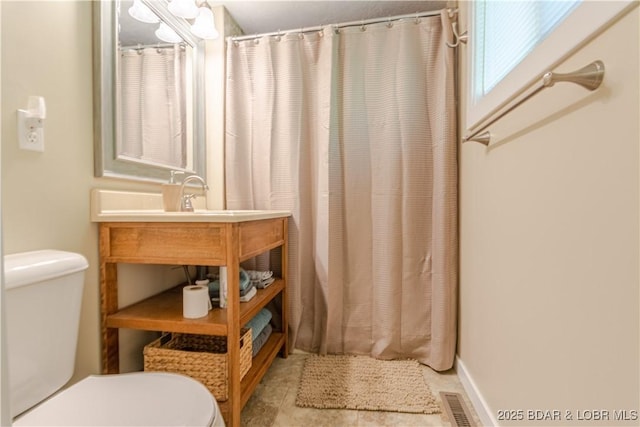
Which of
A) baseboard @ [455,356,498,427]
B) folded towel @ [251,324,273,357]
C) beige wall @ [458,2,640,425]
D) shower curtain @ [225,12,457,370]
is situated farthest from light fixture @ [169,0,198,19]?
baseboard @ [455,356,498,427]

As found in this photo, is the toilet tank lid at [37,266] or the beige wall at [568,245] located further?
the toilet tank lid at [37,266]

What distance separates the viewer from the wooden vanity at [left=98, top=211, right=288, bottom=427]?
3.48 ft

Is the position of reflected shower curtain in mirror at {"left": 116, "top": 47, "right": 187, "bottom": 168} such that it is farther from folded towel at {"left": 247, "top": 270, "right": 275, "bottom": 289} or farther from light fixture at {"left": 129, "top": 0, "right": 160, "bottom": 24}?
folded towel at {"left": 247, "top": 270, "right": 275, "bottom": 289}

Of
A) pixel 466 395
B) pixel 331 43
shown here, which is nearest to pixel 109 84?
pixel 331 43

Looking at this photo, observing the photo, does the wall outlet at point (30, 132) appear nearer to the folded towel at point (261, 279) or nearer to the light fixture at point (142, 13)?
the light fixture at point (142, 13)

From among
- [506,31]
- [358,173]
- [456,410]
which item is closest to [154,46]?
[358,173]

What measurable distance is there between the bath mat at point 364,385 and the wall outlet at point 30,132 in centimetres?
136

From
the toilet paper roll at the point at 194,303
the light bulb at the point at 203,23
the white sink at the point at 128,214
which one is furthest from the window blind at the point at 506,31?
the toilet paper roll at the point at 194,303

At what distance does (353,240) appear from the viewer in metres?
1.73

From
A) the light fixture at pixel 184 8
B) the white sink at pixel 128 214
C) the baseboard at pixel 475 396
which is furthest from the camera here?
the light fixture at pixel 184 8

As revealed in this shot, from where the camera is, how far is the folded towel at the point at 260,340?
143 cm

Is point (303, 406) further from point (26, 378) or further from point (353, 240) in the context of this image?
point (26, 378)

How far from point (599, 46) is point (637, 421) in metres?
0.72

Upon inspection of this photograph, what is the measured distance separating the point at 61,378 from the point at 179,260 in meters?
0.45
